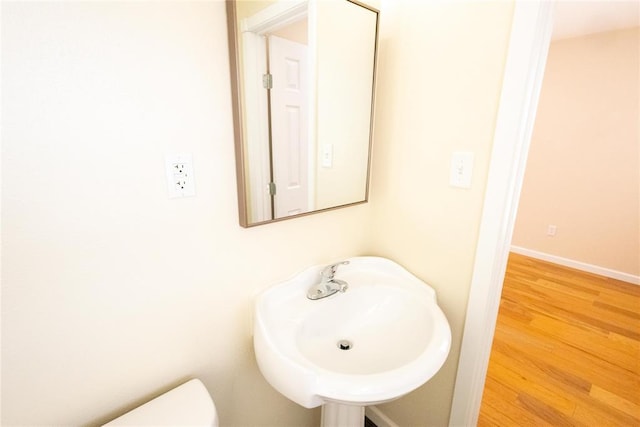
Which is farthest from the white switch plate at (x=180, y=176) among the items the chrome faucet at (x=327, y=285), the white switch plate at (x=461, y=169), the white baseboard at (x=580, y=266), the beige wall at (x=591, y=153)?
the white baseboard at (x=580, y=266)

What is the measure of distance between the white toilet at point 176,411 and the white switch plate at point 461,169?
1.03m

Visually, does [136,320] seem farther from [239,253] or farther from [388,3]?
[388,3]

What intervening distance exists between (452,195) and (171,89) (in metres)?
0.94

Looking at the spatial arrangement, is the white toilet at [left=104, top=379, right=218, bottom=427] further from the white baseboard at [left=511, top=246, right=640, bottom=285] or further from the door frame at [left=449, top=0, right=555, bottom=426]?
the white baseboard at [left=511, top=246, right=640, bottom=285]

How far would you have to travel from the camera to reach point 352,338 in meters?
1.10

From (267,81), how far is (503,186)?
2.60ft

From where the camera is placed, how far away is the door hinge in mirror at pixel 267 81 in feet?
2.91

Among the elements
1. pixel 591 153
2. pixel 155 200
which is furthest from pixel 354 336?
pixel 591 153

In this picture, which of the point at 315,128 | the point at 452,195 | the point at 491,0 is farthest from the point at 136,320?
the point at 491,0

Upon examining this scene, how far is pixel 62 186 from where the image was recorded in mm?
638

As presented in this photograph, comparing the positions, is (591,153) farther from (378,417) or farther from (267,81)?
(267,81)

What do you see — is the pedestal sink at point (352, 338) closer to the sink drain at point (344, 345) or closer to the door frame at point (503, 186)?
the sink drain at point (344, 345)

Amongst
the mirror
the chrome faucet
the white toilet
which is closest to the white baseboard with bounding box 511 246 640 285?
the mirror

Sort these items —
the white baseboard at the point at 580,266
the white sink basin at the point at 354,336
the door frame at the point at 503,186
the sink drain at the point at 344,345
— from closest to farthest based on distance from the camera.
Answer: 1. the white sink basin at the point at 354,336
2. the door frame at the point at 503,186
3. the sink drain at the point at 344,345
4. the white baseboard at the point at 580,266
